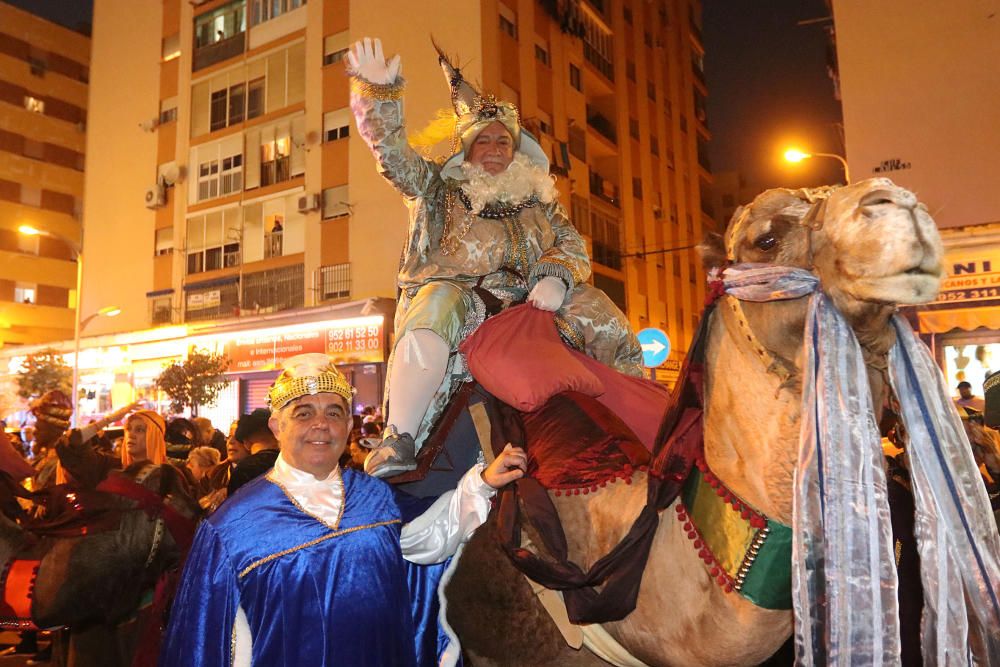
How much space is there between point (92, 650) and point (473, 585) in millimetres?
3467

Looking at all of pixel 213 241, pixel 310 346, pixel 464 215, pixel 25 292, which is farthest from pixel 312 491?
pixel 25 292

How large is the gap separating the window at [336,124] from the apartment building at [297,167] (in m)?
0.05

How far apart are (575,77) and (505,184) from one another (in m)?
26.2

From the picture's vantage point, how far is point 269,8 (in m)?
28.2

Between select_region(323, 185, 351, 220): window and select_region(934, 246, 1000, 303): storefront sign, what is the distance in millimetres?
17679

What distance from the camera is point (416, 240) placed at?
4.22 m

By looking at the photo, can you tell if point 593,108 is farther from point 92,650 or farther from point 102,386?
point 92,650

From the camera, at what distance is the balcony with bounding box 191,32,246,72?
2880 centimetres

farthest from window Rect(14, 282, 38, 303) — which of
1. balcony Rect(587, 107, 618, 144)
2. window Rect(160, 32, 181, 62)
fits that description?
balcony Rect(587, 107, 618, 144)

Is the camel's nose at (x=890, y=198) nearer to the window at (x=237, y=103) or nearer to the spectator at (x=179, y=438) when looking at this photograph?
the spectator at (x=179, y=438)

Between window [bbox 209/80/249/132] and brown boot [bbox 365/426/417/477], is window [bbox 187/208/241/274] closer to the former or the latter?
window [bbox 209/80/249/132]

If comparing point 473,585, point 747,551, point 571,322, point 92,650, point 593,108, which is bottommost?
point 92,650

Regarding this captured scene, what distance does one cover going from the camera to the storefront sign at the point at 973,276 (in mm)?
12031

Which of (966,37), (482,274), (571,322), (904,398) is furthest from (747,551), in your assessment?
(966,37)
